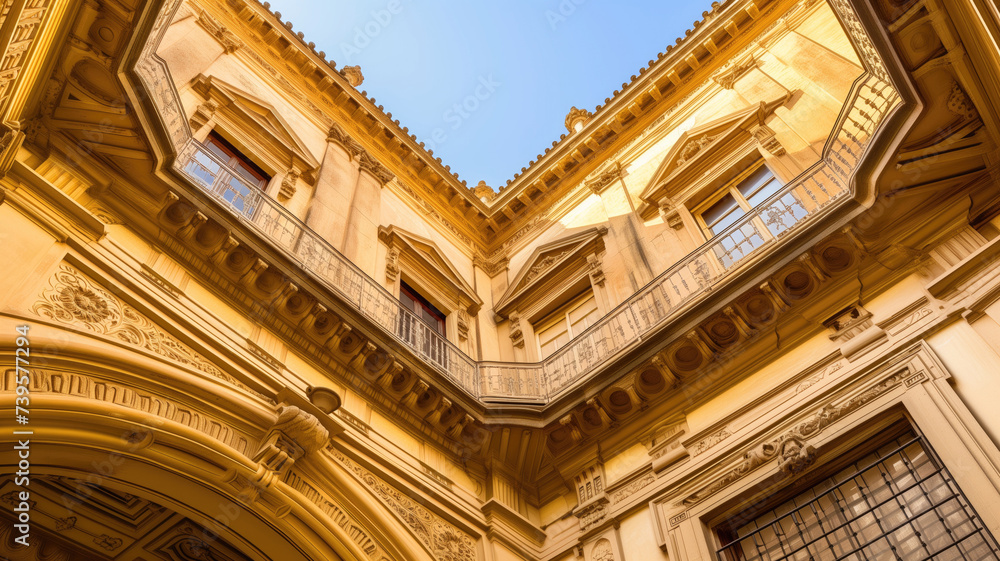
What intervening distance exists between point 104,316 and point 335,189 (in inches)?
220

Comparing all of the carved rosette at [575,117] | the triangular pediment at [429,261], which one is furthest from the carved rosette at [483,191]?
the triangular pediment at [429,261]

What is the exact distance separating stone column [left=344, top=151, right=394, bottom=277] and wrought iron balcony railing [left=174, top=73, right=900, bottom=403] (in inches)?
38.5

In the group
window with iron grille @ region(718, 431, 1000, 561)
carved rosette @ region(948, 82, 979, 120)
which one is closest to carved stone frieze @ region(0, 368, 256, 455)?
window with iron grille @ region(718, 431, 1000, 561)

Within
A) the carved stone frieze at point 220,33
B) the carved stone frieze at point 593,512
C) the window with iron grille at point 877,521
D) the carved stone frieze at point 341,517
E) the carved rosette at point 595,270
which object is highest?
the carved stone frieze at point 220,33

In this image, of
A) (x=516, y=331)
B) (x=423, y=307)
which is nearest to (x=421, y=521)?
(x=423, y=307)

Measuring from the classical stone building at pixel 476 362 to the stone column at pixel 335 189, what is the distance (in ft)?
0.31

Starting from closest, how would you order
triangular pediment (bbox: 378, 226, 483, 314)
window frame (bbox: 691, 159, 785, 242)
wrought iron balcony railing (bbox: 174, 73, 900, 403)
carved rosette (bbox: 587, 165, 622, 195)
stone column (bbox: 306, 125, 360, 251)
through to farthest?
wrought iron balcony railing (bbox: 174, 73, 900, 403), stone column (bbox: 306, 125, 360, 251), window frame (bbox: 691, 159, 785, 242), triangular pediment (bbox: 378, 226, 483, 314), carved rosette (bbox: 587, 165, 622, 195)

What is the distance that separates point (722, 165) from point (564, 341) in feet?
11.3

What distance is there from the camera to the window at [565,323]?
1092 centimetres

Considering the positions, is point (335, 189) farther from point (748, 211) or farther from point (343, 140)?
point (748, 211)

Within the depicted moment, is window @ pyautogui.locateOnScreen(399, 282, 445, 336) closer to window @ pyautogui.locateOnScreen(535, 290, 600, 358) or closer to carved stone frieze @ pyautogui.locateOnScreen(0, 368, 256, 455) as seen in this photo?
window @ pyautogui.locateOnScreen(535, 290, 600, 358)

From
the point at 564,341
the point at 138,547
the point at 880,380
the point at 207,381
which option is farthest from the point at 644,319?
the point at 138,547

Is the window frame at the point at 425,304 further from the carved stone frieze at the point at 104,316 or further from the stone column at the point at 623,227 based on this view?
the carved stone frieze at the point at 104,316

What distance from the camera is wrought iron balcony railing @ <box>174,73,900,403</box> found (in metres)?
8.12
